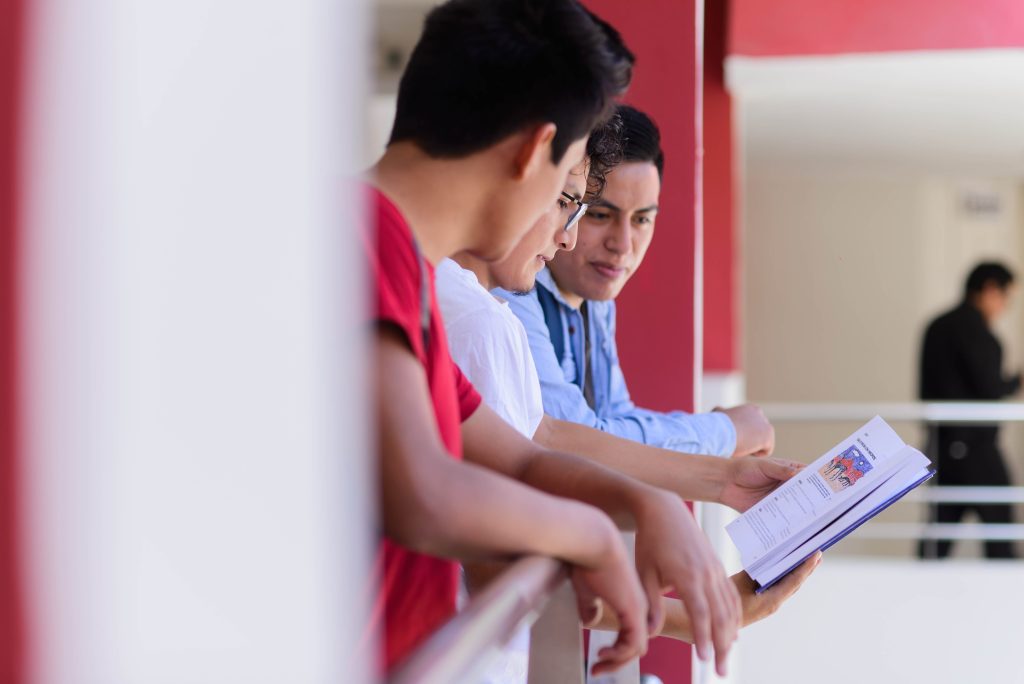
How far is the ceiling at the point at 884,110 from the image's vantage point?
3246 mm

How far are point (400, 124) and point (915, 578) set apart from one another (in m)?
3.35

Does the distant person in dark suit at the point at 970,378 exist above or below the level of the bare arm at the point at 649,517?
below

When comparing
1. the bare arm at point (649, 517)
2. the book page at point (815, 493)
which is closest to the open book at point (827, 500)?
the book page at point (815, 493)

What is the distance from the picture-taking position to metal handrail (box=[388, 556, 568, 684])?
460 mm

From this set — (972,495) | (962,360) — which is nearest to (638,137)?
Result: (972,495)

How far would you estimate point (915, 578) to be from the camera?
3680 mm

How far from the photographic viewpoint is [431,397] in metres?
0.64

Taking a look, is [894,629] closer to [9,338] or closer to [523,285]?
[523,285]

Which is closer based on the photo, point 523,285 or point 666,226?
point 523,285

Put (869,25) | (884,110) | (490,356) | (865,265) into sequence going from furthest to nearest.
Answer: (865,265) → (884,110) → (869,25) → (490,356)

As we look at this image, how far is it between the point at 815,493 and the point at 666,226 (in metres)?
0.86

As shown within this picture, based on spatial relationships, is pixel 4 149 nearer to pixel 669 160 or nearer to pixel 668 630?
pixel 668 630

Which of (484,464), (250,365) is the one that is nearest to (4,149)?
(250,365)

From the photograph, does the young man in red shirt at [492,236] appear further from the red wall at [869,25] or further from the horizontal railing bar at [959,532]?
the horizontal railing bar at [959,532]
